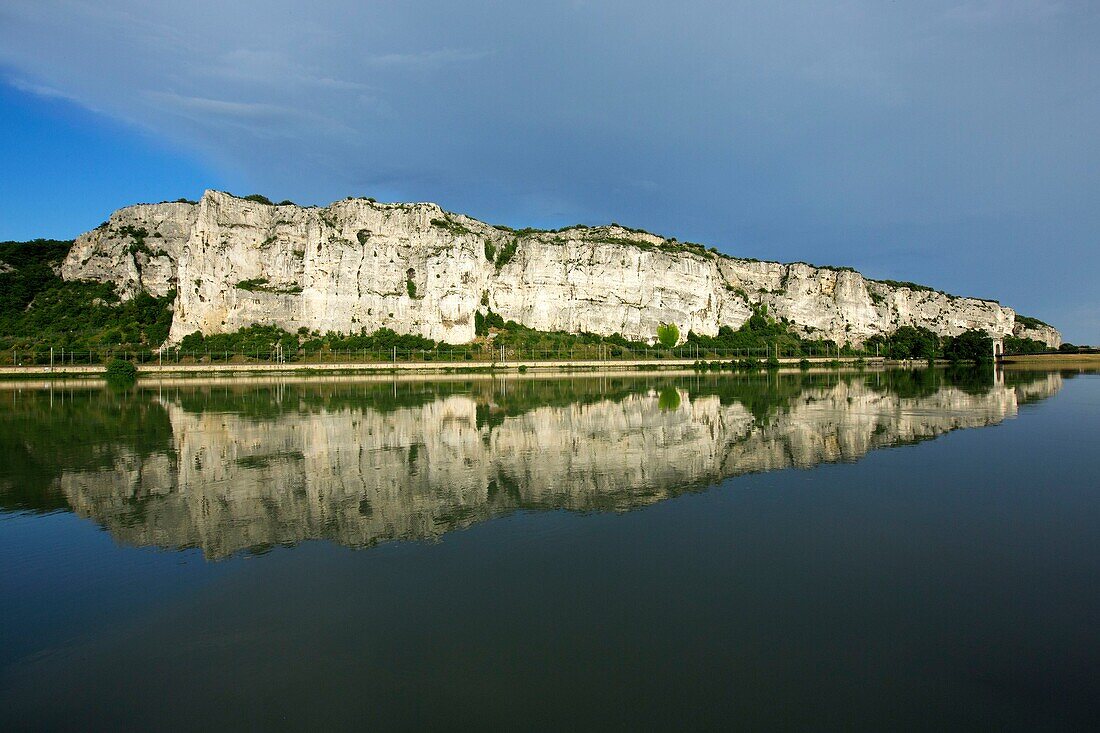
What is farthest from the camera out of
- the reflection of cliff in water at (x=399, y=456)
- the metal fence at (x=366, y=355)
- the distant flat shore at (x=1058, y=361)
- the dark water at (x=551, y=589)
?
the distant flat shore at (x=1058, y=361)

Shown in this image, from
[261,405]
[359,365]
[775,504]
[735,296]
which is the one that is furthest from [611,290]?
[775,504]

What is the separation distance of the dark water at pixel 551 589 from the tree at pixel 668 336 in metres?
66.0

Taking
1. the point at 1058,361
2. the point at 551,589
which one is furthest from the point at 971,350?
the point at 551,589

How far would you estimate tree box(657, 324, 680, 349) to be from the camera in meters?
78.8

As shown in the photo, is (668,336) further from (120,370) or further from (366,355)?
(120,370)

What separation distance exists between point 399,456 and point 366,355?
179ft

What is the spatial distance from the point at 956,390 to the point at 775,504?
2883 centimetres

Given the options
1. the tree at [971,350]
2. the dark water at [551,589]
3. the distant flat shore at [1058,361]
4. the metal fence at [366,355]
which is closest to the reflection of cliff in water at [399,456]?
the dark water at [551,589]

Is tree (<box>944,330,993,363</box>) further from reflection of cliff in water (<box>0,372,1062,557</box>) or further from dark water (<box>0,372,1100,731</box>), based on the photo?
dark water (<box>0,372,1100,731</box>)

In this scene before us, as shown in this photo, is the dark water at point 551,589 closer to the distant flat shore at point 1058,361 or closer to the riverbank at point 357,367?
the riverbank at point 357,367

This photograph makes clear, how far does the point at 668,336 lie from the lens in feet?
259

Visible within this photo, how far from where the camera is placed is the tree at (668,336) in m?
78.8

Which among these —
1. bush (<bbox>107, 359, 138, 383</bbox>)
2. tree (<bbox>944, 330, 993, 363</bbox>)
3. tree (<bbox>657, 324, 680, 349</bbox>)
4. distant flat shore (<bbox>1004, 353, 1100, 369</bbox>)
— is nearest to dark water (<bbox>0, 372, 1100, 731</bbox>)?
bush (<bbox>107, 359, 138, 383</bbox>)

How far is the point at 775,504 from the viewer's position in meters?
8.94
